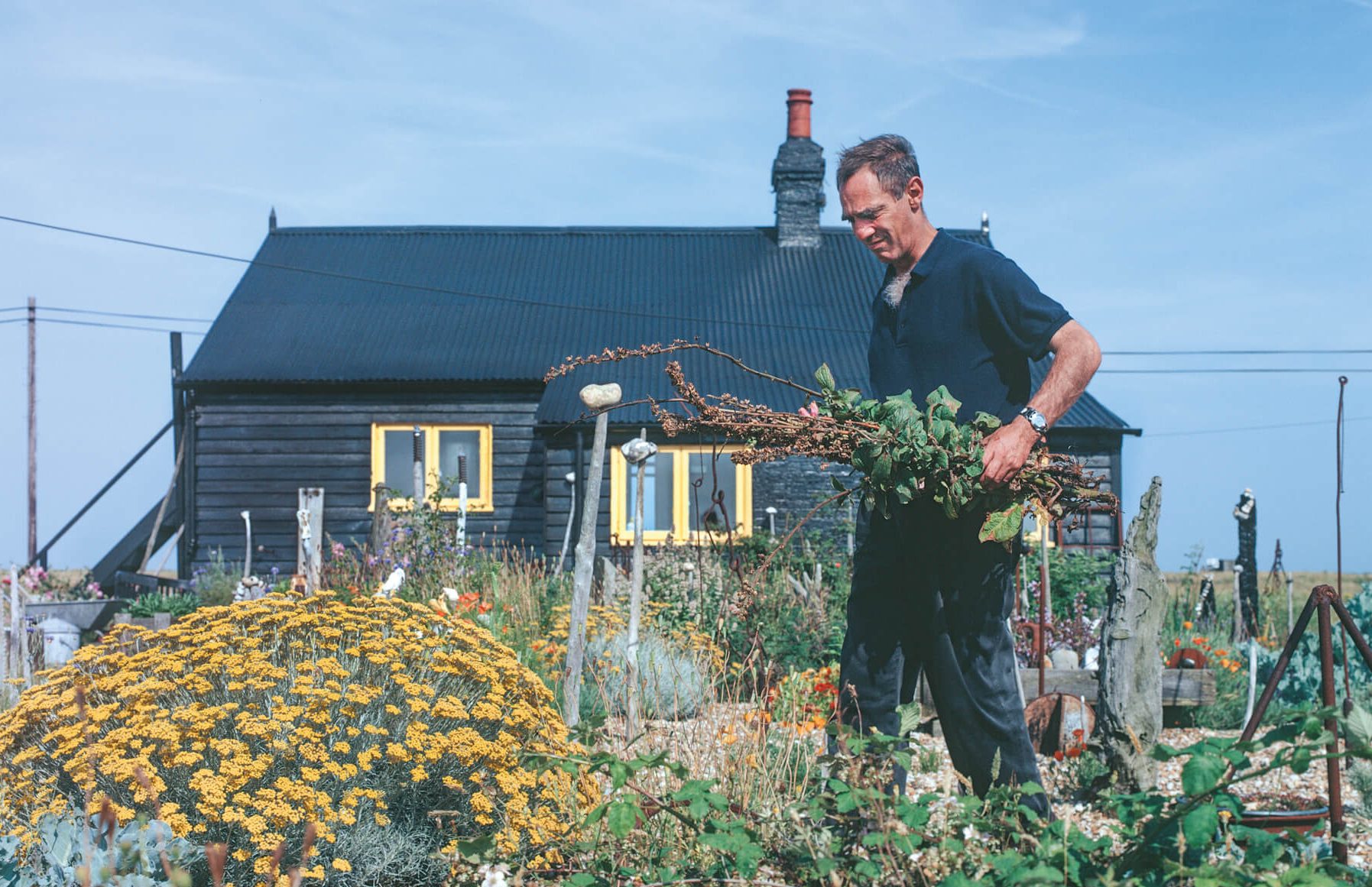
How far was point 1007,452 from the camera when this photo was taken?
2963 mm

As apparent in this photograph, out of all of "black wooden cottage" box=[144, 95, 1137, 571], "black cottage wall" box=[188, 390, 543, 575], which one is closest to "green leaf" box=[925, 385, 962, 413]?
"black wooden cottage" box=[144, 95, 1137, 571]

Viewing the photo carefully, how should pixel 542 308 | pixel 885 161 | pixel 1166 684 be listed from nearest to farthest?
pixel 885 161 → pixel 1166 684 → pixel 542 308

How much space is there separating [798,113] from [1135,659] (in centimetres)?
1546

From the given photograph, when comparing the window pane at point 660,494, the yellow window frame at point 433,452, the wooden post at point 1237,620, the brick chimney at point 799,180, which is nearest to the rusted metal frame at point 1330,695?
the wooden post at point 1237,620

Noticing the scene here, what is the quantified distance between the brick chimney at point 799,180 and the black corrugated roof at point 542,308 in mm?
303

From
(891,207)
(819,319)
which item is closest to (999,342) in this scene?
(891,207)

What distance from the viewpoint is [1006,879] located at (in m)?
2.13

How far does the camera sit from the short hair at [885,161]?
3303 millimetres

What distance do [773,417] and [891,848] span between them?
3.71 feet

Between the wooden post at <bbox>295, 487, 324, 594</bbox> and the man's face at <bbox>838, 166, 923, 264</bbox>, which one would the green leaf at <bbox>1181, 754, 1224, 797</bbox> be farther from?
the wooden post at <bbox>295, 487, 324, 594</bbox>

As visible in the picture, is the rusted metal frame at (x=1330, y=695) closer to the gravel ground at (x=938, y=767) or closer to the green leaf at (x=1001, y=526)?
the gravel ground at (x=938, y=767)

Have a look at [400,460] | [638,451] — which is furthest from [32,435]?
[638,451]

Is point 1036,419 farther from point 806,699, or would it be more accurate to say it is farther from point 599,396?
Result: point 806,699

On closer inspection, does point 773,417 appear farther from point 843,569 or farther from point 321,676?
point 843,569
